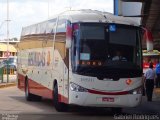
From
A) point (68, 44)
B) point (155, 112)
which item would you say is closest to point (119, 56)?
point (68, 44)

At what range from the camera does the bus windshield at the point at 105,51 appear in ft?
58.5

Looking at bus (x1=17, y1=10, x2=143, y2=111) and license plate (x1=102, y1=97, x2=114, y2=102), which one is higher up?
bus (x1=17, y1=10, x2=143, y2=111)

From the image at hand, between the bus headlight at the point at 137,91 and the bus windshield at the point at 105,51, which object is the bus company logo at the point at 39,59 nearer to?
the bus windshield at the point at 105,51

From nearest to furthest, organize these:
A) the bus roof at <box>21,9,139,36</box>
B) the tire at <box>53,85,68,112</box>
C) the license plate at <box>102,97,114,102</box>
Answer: the license plate at <box>102,97,114,102</box>, the bus roof at <box>21,9,139,36</box>, the tire at <box>53,85,68,112</box>

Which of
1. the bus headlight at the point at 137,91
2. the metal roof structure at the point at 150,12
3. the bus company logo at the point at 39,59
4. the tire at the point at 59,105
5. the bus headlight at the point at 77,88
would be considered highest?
the metal roof structure at the point at 150,12

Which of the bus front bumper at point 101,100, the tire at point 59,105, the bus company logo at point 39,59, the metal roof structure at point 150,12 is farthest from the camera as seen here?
the metal roof structure at point 150,12

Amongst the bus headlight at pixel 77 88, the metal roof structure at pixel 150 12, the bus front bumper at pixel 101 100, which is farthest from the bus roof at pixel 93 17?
the metal roof structure at pixel 150 12

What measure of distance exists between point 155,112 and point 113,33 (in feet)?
11.8

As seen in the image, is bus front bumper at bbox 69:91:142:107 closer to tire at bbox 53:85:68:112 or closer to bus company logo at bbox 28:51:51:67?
tire at bbox 53:85:68:112

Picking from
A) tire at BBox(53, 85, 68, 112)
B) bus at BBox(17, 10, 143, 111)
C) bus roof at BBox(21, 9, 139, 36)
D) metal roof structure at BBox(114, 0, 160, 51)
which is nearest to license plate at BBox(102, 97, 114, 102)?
bus at BBox(17, 10, 143, 111)

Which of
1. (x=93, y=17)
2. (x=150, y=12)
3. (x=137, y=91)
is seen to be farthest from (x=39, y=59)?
(x=150, y=12)

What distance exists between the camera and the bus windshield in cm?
1783

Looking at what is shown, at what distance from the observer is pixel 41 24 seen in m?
23.4

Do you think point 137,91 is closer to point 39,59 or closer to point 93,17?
point 93,17
